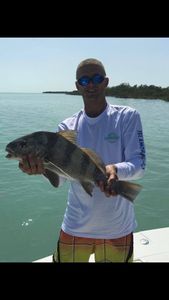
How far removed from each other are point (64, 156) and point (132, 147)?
522mm

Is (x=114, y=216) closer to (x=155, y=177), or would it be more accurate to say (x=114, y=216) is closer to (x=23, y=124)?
(x=155, y=177)

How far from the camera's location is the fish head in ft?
A: 10.2

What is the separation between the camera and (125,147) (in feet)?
10.3

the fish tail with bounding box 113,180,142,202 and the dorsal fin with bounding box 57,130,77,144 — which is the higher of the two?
the dorsal fin with bounding box 57,130,77,144

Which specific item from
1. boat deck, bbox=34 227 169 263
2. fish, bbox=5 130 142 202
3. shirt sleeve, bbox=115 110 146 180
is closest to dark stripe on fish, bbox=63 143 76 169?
fish, bbox=5 130 142 202

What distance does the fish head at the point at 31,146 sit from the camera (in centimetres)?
312

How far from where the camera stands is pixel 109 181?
2.96 meters

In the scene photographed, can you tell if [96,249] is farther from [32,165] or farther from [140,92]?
[140,92]

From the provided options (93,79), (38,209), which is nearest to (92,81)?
(93,79)

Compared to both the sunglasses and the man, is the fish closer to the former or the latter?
the man

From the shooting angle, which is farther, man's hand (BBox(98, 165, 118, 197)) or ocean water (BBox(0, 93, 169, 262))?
ocean water (BBox(0, 93, 169, 262))

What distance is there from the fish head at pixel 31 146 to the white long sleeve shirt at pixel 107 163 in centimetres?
29

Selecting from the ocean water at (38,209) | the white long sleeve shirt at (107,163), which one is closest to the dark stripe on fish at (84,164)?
the white long sleeve shirt at (107,163)
